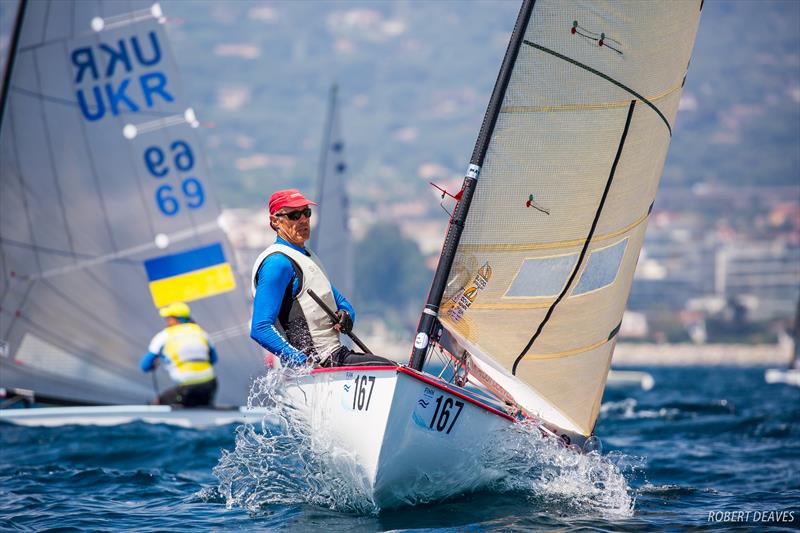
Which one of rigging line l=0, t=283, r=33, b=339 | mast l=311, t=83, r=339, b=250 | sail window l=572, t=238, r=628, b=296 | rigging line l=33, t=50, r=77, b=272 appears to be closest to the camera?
sail window l=572, t=238, r=628, b=296

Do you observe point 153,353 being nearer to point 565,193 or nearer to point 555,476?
point 555,476

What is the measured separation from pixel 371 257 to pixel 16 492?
115 meters

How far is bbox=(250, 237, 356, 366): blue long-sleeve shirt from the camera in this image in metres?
5.88

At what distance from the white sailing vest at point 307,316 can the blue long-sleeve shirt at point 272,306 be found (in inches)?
2.9

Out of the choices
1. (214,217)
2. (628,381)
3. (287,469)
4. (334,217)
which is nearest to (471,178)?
(287,469)

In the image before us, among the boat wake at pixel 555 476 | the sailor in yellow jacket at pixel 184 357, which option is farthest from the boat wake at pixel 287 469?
the sailor in yellow jacket at pixel 184 357

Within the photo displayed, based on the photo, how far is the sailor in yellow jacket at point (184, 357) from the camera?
10.2 m

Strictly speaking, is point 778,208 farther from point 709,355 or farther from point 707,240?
point 709,355

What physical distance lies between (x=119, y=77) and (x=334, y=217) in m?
8.77

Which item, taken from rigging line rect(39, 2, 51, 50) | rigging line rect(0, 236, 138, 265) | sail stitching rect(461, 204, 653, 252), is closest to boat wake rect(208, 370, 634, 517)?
sail stitching rect(461, 204, 653, 252)

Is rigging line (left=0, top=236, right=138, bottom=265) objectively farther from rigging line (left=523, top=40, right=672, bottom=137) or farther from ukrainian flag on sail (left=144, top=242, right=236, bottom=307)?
rigging line (left=523, top=40, right=672, bottom=137)

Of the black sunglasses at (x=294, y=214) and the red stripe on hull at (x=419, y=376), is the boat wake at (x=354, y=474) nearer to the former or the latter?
the red stripe on hull at (x=419, y=376)

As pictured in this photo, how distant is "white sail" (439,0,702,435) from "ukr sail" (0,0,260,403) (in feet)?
19.4

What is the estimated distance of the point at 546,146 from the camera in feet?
21.3
